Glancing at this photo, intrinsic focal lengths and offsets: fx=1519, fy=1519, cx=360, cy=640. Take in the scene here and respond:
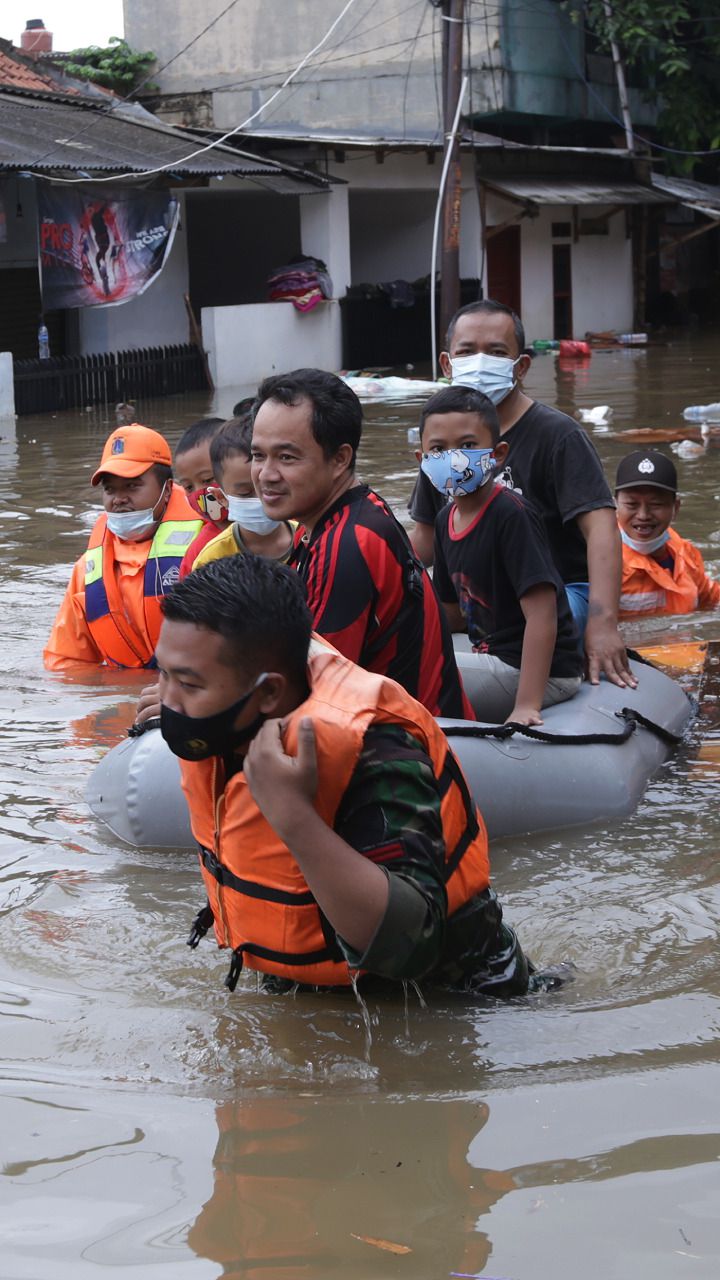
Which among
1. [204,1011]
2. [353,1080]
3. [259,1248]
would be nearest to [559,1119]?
[353,1080]

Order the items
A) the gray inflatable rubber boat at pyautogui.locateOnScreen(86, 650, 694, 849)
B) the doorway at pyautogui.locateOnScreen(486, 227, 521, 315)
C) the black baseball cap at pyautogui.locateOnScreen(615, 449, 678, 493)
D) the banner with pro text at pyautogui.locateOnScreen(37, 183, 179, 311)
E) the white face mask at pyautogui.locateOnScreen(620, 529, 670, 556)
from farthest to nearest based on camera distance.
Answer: the doorway at pyautogui.locateOnScreen(486, 227, 521, 315), the banner with pro text at pyautogui.locateOnScreen(37, 183, 179, 311), the white face mask at pyautogui.locateOnScreen(620, 529, 670, 556), the black baseball cap at pyautogui.locateOnScreen(615, 449, 678, 493), the gray inflatable rubber boat at pyautogui.locateOnScreen(86, 650, 694, 849)

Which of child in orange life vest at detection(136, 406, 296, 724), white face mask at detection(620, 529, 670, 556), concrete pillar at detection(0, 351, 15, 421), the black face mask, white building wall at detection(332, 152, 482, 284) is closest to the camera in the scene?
the black face mask

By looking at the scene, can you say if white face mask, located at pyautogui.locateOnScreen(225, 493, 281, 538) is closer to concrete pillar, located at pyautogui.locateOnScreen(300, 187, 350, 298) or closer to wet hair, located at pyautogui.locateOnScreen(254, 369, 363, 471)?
wet hair, located at pyautogui.locateOnScreen(254, 369, 363, 471)

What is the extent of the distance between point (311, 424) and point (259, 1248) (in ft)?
6.21

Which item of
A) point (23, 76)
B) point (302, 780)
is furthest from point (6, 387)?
point (302, 780)

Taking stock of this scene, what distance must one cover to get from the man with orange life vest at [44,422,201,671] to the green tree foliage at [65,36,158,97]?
23.7 metres

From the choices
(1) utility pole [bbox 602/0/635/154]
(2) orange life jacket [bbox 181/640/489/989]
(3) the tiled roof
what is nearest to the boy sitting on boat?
(2) orange life jacket [bbox 181/640/489/989]

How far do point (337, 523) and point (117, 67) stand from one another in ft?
88.5

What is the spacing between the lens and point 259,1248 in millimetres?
2449

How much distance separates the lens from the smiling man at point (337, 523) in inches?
141

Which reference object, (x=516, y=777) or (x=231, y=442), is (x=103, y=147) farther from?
(x=516, y=777)

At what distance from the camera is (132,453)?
6.33m

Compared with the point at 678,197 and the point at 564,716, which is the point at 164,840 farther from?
the point at 678,197

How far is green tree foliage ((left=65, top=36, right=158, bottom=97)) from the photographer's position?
28000mm
